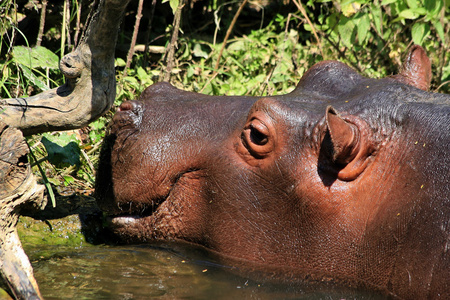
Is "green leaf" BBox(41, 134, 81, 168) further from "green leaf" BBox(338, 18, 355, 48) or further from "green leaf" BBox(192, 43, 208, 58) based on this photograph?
"green leaf" BBox(338, 18, 355, 48)

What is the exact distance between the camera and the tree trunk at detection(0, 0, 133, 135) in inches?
140

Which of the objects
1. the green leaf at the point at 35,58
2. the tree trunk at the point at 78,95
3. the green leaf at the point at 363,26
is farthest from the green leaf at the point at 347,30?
the tree trunk at the point at 78,95

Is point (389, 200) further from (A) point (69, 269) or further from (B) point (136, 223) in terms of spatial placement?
(A) point (69, 269)

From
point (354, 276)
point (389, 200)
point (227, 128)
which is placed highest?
point (227, 128)

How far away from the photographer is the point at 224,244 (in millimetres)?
3773

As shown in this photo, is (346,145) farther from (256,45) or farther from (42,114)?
(256,45)

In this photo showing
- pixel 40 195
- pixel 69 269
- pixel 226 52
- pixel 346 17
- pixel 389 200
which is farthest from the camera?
pixel 226 52

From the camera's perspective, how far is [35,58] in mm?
5355

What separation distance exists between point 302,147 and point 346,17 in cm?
360

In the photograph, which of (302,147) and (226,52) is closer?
(302,147)

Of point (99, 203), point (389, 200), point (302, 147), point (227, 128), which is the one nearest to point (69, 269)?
point (99, 203)

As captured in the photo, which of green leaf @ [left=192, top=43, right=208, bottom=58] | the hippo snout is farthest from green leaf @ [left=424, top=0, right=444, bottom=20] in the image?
the hippo snout

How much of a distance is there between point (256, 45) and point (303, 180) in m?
4.38

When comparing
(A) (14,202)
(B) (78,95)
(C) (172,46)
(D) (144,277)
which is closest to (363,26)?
(C) (172,46)
